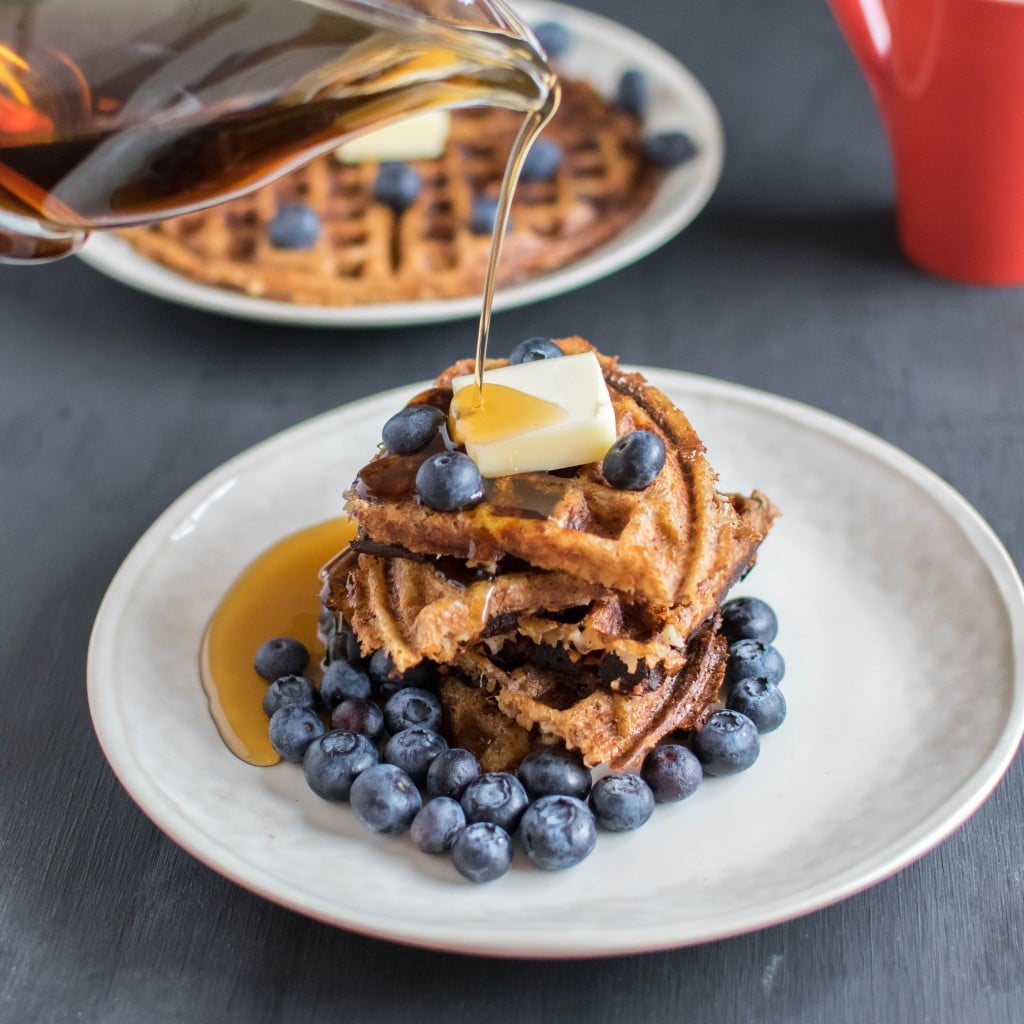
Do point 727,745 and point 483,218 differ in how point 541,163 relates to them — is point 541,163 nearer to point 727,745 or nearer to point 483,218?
point 483,218

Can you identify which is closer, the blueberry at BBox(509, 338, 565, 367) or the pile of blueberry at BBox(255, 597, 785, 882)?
the pile of blueberry at BBox(255, 597, 785, 882)

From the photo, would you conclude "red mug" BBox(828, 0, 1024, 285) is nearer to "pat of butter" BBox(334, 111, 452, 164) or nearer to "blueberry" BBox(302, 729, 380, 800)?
"pat of butter" BBox(334, 111, 452, 164)

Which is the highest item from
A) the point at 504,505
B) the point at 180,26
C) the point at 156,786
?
the point at 180,26

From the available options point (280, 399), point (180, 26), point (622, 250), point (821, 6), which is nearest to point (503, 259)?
point (622, 250)

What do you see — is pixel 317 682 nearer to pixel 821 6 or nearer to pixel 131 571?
pixel 131 571

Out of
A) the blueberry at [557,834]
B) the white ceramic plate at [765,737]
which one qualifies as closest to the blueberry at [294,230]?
the white ceramic plate at [765,737]

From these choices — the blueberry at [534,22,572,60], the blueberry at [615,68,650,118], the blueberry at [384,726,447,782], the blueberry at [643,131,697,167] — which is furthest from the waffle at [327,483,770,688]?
the blueberry at [534,22,572,60]

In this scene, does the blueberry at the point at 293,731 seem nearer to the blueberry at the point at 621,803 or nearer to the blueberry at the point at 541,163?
the blueberry at the point at 621,803

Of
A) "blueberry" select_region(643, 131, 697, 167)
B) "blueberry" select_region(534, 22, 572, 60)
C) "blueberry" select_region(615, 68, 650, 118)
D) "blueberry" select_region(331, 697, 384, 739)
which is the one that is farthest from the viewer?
"blueberry" select_region(534, 22, 572, 60)
